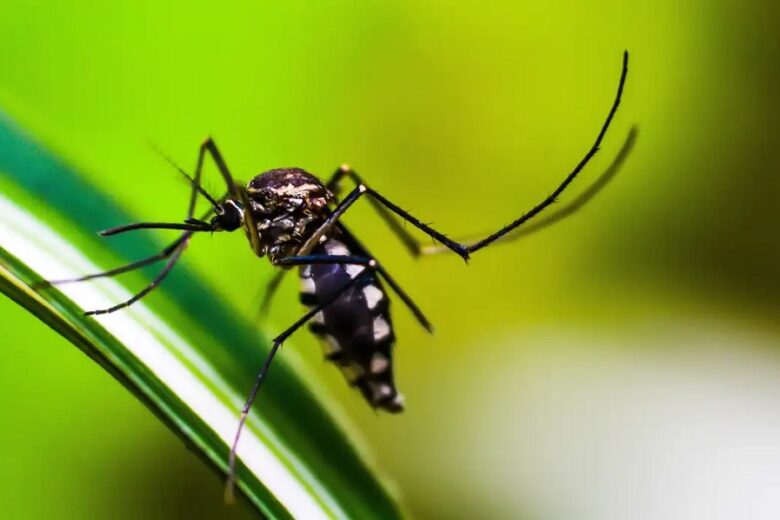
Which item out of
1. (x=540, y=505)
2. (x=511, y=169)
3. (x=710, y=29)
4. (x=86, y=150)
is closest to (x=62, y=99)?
(x=86, y=150)

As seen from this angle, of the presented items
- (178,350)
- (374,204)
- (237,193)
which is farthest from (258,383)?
(374,204)

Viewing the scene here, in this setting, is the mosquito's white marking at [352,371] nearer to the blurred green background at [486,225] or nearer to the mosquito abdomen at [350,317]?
the mosquito abdomen at [350,317]

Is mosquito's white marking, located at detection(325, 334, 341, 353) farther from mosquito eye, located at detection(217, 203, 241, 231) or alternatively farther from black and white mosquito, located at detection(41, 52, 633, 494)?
mosquito eye, located at detection(217, 203, 241, 231)

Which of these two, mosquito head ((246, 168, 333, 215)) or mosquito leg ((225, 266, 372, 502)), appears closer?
mosquito leg ((225, 266, 372, 502))

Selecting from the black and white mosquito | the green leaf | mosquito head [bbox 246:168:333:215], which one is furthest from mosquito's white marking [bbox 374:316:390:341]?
the green leaf

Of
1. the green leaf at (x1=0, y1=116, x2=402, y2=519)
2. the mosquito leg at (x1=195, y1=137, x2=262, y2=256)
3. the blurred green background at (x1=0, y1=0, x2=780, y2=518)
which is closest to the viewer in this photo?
the green leaf at (x1=0, y1=116, x2=402, y2=519)

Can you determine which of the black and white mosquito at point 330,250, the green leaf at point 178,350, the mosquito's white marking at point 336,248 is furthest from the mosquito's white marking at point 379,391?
the green leaf at point 178,350

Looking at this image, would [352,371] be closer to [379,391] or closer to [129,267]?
[379,391]

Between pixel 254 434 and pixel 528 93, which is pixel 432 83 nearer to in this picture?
pixel 528 93
